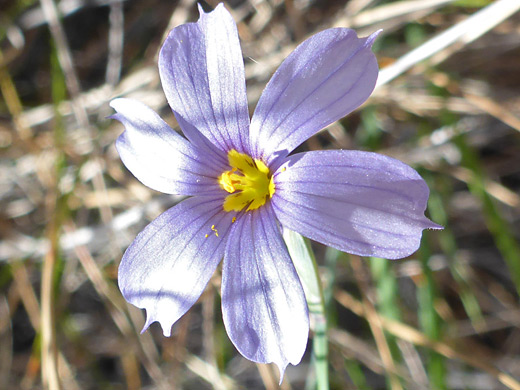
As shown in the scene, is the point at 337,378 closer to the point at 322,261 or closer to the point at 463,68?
the point at 322,261

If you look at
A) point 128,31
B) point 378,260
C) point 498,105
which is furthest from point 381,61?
point 128,31

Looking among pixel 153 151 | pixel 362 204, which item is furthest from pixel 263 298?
pixel 153 151

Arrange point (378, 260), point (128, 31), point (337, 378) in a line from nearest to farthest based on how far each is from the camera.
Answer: point (378, 260) < point (337, 378) < point (128, 31)

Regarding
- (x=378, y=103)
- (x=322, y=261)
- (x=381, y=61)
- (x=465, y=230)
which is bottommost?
(x=465, y=230)

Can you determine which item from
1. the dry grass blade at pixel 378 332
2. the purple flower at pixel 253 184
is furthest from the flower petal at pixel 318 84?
the dry grass blade at pixel 378 332

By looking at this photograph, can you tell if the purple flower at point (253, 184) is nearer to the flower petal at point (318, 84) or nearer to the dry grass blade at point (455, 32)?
the flower petal at point (318, 84)

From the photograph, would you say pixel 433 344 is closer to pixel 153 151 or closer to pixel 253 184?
pixel 253 184
